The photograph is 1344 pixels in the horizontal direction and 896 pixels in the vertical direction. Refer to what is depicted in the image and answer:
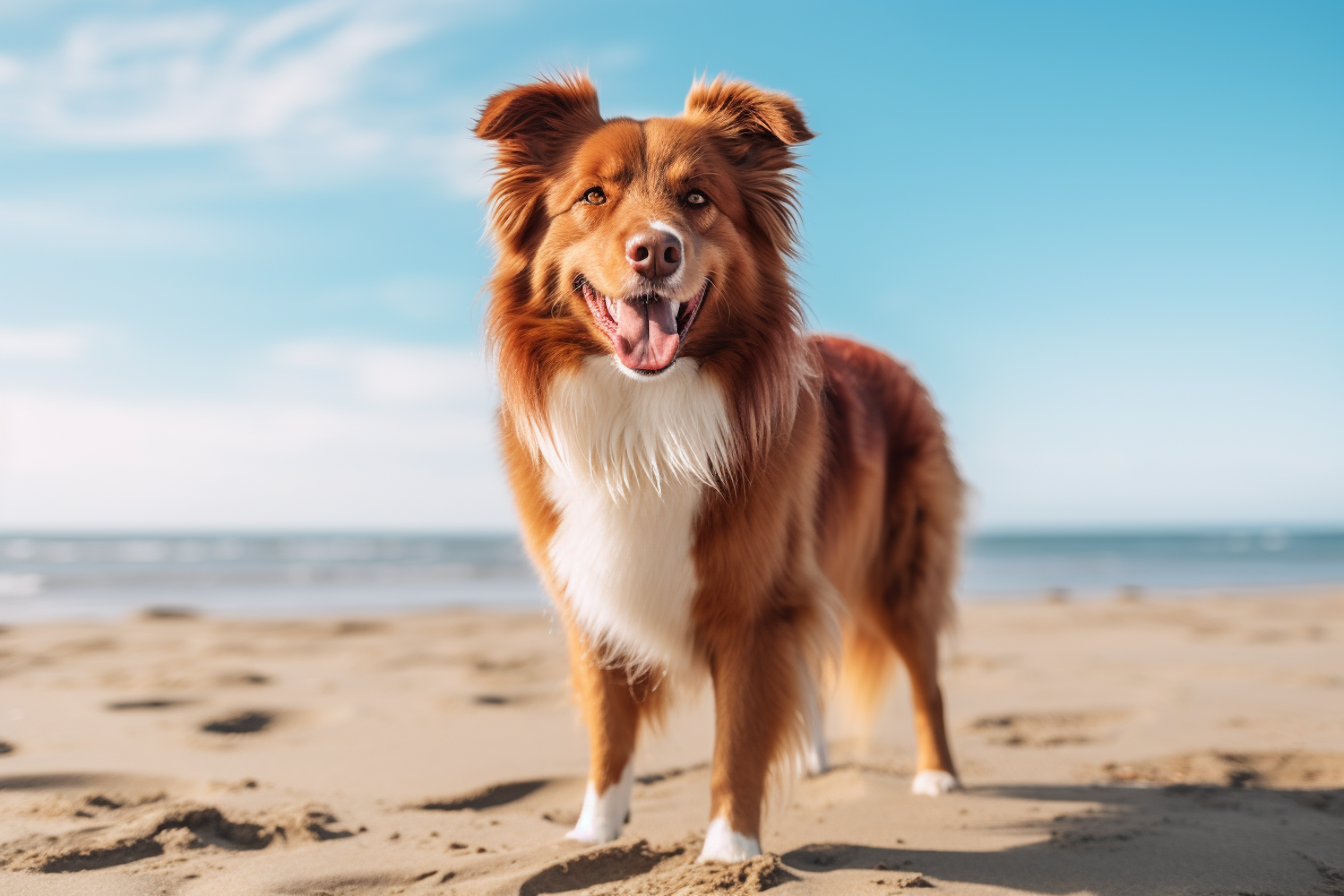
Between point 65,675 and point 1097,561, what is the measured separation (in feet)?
88.1

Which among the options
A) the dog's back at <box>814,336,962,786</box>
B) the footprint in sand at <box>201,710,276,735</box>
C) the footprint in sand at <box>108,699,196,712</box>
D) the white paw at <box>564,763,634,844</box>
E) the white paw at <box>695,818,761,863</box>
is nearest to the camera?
the white paw at <box>695,818,761,863</box>

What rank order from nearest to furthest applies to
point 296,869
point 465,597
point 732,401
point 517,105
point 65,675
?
point 296,869
point 732,401
point 517,105
point 65,675
point 465,597

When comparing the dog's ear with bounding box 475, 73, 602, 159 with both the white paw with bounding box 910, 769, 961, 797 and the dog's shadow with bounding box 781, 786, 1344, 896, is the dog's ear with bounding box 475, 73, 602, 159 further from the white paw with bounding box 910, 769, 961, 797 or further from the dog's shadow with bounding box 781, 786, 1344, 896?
the white paw with bounding box 910, 769, 961, 797

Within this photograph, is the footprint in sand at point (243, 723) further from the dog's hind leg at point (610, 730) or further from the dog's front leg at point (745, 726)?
the dog's front leg at point (745, 726)

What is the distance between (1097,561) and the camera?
27.0 meters

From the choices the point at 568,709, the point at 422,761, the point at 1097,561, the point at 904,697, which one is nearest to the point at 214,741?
the point at 422,761

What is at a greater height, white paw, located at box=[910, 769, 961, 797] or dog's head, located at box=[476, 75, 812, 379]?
dog's head, located at box=[476, 75, 812, 379]

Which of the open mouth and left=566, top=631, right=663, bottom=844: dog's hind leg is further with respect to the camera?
left=566, top=631, right=663, bottom=844: dog's hind leg

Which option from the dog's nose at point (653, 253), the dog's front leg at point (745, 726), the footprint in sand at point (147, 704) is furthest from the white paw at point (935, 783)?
the footprint in sand at point (147, 704)

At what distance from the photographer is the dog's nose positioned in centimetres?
265

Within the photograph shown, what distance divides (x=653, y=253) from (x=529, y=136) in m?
0.90

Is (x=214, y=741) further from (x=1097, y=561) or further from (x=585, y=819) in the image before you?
(x=1097, y=561)

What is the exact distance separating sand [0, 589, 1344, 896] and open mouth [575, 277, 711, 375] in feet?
4.85

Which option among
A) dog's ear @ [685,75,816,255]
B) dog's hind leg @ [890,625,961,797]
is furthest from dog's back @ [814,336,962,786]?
dog's ear @ [685,75,816,255]
